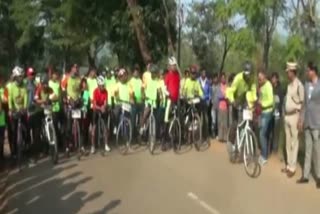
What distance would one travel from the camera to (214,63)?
2323 inches

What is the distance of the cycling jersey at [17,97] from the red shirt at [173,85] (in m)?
3.65

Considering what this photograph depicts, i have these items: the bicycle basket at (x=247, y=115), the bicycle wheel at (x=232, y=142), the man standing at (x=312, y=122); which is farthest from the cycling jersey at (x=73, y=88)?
the man standing at (x=312, y=122)

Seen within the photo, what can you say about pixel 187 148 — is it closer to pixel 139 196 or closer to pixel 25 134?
pixel 25 134

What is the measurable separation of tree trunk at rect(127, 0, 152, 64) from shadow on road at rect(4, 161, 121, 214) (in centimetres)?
1557

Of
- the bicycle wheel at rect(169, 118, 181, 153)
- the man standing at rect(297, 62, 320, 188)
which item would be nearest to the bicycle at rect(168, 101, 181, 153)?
the bicycle wheel at rect(169, 118, 181, 153)

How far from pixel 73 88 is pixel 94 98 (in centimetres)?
59

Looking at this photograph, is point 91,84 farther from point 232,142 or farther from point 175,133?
point 232,142

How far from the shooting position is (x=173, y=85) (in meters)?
19.3

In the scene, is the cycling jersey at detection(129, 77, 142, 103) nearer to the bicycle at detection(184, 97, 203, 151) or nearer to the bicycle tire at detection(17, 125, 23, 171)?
the bicycle at detection(184, 97, 203, 151)

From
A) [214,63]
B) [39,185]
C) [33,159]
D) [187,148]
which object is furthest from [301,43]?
[214,63]

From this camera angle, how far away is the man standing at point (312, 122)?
14352 millimetres

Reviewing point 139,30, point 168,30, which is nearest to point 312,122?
point 139,30

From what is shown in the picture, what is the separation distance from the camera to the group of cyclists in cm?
1752

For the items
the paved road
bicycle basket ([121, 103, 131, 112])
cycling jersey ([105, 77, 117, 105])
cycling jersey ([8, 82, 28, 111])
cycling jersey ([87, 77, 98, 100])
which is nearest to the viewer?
the paved road
